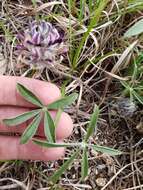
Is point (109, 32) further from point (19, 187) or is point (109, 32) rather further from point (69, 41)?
point (19, 187)

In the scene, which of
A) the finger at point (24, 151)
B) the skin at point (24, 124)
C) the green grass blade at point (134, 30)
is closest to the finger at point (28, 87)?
the skin at point (24, 124)

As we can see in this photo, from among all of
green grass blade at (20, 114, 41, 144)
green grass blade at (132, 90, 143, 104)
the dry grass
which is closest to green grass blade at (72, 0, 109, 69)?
the dry grass

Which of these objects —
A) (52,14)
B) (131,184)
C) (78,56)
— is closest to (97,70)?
(78,56)

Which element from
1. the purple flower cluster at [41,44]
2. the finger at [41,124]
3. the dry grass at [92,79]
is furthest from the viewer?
the dry grass at [92,79]

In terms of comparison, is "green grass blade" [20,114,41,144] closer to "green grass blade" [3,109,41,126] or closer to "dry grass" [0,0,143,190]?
"green grass blade" [3,109,41,126]

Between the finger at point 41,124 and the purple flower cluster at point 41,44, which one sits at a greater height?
the purple flower cluster at point 41,44

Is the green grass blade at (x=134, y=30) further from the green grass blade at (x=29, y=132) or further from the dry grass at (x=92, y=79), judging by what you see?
the green grass blade at (x=29, y=132)
